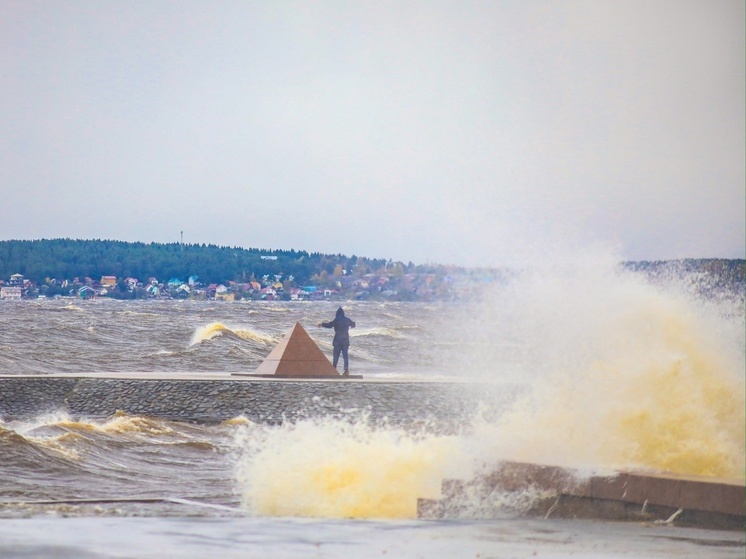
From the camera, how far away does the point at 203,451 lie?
18719 mm

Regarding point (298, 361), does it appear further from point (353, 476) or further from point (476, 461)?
point (476, 461)

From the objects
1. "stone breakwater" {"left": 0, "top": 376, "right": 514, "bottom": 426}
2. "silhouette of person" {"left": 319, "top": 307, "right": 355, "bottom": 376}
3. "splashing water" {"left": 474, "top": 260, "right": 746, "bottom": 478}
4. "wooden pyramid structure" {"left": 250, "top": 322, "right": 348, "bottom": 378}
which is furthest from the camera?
"silhouette of person" {"left": 319, "top": 307, "right": 355, "bottom": 376}

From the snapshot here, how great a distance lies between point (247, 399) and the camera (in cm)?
2278

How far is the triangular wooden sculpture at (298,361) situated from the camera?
25.1m

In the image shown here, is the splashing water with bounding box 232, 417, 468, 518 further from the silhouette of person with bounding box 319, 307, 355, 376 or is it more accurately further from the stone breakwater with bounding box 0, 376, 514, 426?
the silhouette of person with bounding box 319, 307, 355, 376

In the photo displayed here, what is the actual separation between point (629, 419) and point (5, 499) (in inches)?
265

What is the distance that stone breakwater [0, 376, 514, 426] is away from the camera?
2234cm

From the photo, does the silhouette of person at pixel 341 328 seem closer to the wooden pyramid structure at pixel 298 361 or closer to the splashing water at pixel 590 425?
the wooden pyramid structure at pixel 298 361

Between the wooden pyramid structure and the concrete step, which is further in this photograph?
the wooden pyramid structure

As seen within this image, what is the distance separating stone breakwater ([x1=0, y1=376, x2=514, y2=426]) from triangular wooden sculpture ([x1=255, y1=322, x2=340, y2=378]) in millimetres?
1812

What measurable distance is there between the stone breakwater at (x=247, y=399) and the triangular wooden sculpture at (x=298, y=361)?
1812mm

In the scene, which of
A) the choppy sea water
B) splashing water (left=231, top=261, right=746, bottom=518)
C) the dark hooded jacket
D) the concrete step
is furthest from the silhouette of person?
the concrete step

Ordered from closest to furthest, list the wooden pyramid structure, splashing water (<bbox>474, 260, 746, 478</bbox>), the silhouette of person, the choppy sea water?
the choppy sea water < splashing water (<bbox>474, 260, 746, 478</bbox>) < the wooden pyramid structure < the silhouette of person

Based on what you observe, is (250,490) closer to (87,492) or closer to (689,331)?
(87,492)
